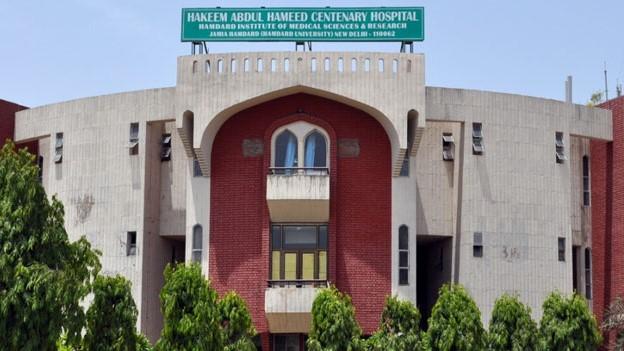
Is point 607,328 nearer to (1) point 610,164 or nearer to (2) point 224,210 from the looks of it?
(1) point 610,164

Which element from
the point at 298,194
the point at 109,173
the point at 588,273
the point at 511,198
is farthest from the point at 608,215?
the point at 109,173

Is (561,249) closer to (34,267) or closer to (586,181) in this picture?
(586,181)

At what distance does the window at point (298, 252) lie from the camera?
32656mm

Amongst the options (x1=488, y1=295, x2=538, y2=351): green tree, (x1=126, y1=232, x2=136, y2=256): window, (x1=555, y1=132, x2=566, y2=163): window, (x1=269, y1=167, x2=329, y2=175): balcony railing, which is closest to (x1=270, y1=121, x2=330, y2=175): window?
(x1=269, y1=167, x2=329, y2=175): balcony railing

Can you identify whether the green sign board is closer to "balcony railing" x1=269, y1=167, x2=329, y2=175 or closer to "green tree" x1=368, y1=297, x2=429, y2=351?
"balcony railing" x1=269, y1=167, x2=329, y2=175

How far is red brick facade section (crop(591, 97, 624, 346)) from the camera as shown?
34594mm

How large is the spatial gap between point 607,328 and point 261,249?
10480 millimetres

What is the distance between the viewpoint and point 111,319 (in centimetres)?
2703

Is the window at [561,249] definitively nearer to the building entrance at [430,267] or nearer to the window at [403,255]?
the building entrance at [430,267]

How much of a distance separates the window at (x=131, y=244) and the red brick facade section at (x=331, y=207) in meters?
2.78

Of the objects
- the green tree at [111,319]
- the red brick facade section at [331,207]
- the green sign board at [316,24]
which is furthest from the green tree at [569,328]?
the green tree at [111,319]

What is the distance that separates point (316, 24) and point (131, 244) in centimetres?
885

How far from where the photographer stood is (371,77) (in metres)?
32.6

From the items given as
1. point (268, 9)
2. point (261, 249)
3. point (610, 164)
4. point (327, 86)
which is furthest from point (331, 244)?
point (610, 164)
